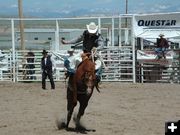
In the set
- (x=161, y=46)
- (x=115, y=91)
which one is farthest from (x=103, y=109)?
(x=161, y=46)

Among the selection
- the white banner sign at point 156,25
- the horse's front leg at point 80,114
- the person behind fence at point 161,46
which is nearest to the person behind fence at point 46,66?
the white banner sign at point 156,25

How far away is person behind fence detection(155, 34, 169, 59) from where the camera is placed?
21078 mm

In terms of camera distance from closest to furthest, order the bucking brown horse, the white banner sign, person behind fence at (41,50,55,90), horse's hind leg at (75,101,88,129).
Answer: the bucking brown horse
horse's hind leg at (75,101,88,129)
person behind fence at (41,50,55,90)
the white banner sign

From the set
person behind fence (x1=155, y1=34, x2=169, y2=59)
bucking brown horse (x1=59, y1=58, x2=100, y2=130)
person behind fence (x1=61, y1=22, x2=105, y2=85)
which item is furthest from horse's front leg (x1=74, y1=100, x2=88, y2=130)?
person behind fence (x1=155, y1=34, x2=169, y2=59)

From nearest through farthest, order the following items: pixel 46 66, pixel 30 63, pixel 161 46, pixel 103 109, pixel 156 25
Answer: pixel 103 109
pixel 46 66
pixel 161 46
pixel 30 63
pixel 156 25

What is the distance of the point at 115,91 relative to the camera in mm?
17562

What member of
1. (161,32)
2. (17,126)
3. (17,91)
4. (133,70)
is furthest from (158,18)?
(17,126)

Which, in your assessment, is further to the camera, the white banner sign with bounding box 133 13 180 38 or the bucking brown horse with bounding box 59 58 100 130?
the white banner sign with bounding box 133 13 180 38

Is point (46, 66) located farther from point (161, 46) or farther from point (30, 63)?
point (161, 46)

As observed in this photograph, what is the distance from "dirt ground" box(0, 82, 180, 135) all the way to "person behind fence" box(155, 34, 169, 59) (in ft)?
6.31

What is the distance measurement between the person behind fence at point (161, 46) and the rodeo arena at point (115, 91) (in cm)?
16

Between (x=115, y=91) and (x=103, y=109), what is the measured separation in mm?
4875

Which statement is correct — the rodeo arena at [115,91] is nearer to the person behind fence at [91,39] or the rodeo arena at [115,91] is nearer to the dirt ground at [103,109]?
the dirt ground at [103,109]

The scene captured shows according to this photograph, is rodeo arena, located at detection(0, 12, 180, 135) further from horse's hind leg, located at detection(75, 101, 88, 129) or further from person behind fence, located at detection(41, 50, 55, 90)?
person behind fence, located at detection(41, 50, 55, 90)
